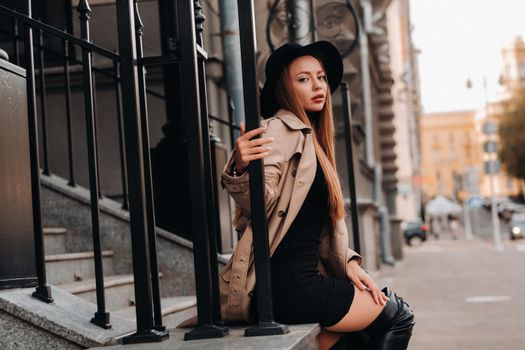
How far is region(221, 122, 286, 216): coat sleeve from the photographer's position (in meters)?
3.52

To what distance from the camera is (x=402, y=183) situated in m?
45.6

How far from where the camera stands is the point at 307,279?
3.65 meters

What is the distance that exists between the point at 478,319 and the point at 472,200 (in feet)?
140

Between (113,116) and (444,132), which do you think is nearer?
(113,116)

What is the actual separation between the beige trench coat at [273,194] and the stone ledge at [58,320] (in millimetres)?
489

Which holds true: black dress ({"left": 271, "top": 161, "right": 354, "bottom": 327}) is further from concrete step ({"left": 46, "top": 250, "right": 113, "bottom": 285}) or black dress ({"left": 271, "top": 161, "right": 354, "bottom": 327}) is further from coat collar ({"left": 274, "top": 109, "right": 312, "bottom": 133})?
concrete step ({"left": 46, "top": 250, "right": 113, "bottom": 285})

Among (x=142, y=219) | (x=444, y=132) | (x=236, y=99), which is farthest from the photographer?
(x=444, y=132)

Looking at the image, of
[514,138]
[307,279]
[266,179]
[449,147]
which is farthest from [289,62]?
[449,147]

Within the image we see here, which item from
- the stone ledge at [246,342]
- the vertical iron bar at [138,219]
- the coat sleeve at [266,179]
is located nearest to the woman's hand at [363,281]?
the stone ledge at [246,342]

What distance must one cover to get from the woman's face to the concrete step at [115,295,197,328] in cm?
160

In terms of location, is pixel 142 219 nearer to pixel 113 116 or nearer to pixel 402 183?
pixel 113 116

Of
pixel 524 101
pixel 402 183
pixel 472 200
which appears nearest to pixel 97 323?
pixel 402 183

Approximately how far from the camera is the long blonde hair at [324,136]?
3742 mm

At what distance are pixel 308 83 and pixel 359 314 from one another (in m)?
0.98
